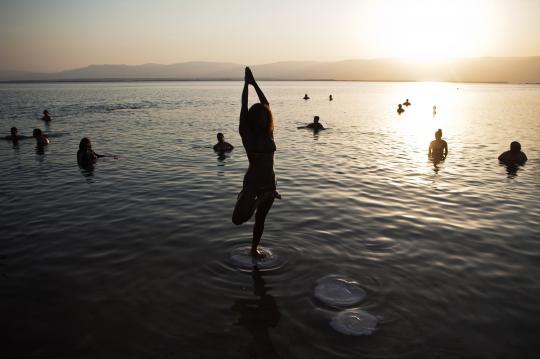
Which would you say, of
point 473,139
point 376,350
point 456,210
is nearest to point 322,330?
point 376,350

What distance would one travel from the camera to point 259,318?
5812mm

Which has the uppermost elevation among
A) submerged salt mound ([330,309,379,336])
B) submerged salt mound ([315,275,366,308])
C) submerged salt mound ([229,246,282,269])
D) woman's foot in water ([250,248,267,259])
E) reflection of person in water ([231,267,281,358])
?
woman's foot in water ([250,248,267,259])

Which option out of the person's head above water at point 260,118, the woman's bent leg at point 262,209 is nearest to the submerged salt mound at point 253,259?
the woman's bent leg at point 262,209

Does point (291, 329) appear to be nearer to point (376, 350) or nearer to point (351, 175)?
point (376, 350)

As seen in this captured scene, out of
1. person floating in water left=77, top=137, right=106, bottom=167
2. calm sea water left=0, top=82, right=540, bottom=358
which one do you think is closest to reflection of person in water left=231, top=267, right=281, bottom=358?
calm sea water left=0, top=82, right=540, bottom=358

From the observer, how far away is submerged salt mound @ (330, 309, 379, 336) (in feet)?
17.8

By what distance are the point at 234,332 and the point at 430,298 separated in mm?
3449

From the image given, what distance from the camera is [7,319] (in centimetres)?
579

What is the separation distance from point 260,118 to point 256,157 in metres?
0.79

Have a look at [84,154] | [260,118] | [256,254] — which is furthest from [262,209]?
[84,154]

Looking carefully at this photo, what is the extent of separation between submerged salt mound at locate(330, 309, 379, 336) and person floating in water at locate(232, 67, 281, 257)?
2.48m

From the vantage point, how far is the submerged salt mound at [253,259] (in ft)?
24.4

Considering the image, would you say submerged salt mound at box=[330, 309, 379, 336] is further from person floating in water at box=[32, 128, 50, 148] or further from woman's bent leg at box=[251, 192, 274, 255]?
person floating in water at box=[32, 128, 50, 148]

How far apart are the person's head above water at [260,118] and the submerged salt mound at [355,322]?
3404 mm
